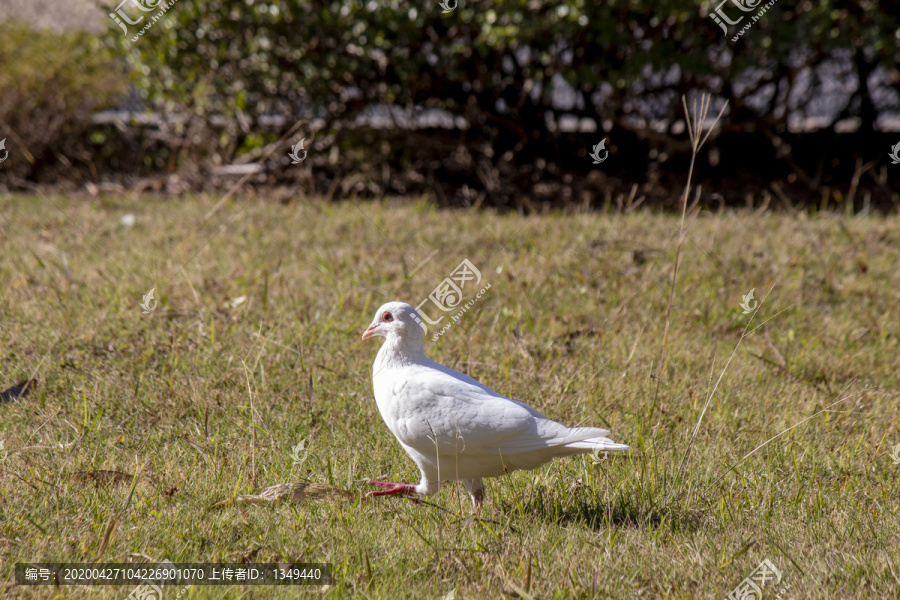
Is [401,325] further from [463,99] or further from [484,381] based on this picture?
[463,99]

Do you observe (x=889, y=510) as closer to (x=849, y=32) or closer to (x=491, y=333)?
(x=491, y=333)

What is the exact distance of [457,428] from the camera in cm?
250

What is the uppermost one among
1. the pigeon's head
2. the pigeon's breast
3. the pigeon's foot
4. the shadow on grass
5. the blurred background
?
the blurred background

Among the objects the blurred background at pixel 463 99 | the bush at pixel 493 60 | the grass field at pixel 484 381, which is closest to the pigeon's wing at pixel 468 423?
the grass field at pixel 484 381

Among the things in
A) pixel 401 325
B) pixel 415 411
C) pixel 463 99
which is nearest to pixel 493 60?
pixel 463 99

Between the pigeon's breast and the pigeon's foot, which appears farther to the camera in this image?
the pigeon's foot

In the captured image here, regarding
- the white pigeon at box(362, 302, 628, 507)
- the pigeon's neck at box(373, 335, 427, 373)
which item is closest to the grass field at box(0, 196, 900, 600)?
the white pigeon at box(362, 302, 628, 507)

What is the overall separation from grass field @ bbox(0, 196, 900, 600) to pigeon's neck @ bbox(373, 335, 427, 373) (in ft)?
1.54

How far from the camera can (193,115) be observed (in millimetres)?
6918

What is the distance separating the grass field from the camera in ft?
8.08

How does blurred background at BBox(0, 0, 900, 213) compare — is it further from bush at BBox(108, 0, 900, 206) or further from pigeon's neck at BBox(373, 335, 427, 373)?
pigeon's neck at BBox(373, 335, 427, 373)

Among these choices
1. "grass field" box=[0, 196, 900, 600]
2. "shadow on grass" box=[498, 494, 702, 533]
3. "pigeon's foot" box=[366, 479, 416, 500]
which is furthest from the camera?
"pigeon's foot" box=[366, 479, 416, 500]

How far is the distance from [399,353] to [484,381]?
0.99 metres

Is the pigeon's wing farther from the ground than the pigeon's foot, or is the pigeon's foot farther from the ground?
the pigeon's wing
